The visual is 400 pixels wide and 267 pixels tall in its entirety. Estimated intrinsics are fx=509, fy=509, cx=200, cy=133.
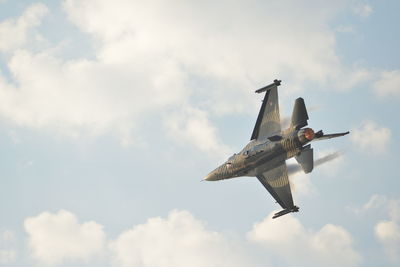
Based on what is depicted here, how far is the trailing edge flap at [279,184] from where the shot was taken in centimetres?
6956

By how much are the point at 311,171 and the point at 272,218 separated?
8445 millimetres

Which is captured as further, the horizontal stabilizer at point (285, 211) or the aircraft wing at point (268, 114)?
the aircraft wing at point (268, 114)

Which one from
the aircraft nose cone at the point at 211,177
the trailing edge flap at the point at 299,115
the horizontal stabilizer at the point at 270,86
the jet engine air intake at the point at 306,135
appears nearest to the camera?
the jet engine air intake at the point at 306,135

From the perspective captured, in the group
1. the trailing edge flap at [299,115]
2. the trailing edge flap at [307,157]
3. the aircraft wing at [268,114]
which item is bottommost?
the trailing edge flap at [307,157]

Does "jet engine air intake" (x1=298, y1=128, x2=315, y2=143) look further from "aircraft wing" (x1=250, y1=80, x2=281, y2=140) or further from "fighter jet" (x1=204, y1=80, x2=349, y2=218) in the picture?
"aircraft wing" (x1=250, y1=80, x2=281, y2=140)

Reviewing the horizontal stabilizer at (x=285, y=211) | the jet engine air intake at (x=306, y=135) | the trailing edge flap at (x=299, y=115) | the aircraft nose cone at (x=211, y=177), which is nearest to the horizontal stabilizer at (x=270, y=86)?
the trailing edge flap at (x=299, y=115)

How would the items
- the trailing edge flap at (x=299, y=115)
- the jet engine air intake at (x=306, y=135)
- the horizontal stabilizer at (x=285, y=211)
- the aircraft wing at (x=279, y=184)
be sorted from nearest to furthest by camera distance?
the jet engine air intake at (x=306, y=135)
the trailing edge flap at (x=299, y=115)
the horizontal stabilizer at (x=285, y=211)
the aircraft wing at (x=279, y=184)

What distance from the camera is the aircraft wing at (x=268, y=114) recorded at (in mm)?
70594

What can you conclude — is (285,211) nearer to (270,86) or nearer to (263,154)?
(263,154)

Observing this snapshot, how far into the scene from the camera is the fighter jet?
64250 mm

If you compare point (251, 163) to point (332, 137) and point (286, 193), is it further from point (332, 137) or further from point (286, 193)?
point (332, 137)

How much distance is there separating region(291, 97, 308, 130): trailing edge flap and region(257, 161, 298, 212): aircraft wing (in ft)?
23.6

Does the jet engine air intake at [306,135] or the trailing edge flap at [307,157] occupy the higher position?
the jet engine air intake at [306,135]

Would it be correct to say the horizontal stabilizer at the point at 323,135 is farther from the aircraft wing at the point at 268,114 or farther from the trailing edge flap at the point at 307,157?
the aircraft wing at the point at 268,114
